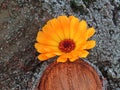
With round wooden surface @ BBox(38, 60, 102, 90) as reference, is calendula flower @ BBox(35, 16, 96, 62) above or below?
above

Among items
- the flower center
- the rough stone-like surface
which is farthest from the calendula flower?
the rough stone-like surface

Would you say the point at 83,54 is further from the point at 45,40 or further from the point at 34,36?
the point at 34,36

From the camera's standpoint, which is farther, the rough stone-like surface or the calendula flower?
the rough stone-like surface

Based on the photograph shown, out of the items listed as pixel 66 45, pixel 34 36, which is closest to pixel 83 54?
pixel 66 45

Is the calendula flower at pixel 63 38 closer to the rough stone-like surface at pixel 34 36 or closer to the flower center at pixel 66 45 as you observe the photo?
the flower center at pixel 66 45

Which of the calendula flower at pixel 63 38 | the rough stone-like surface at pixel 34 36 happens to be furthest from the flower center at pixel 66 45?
the rough stone-like surface at pixel 34 36

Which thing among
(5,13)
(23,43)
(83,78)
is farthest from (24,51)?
(83,78)

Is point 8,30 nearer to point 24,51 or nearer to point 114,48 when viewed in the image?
point 24,51

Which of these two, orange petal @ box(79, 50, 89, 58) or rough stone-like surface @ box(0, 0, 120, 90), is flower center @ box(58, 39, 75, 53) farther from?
rough stone-like surface @ box(0, 0, 120, 90)
